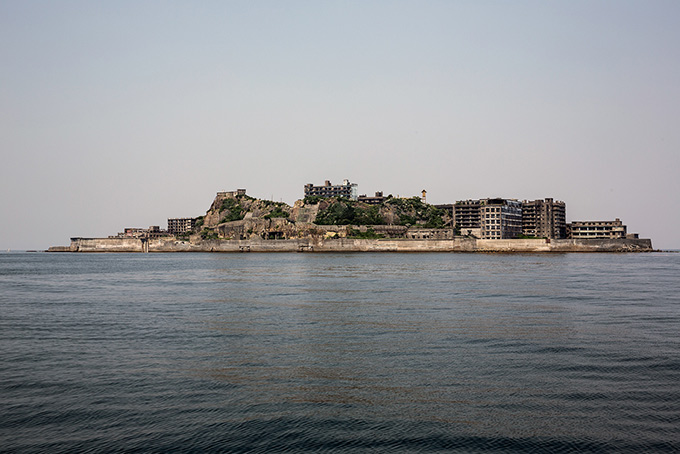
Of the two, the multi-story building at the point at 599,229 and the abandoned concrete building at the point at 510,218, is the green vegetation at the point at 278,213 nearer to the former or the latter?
the abandoned concrete building at the point at 510,218

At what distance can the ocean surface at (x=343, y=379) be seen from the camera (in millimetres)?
9086

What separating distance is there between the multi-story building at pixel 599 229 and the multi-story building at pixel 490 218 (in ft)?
54.8

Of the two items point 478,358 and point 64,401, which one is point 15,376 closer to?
point 64,401

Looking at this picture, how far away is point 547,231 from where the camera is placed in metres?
166

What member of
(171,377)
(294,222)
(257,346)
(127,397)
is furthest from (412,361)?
(294,222)

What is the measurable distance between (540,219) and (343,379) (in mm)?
167045

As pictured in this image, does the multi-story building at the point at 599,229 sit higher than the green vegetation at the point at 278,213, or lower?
lower

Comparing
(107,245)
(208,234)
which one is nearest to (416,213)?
(208,234)

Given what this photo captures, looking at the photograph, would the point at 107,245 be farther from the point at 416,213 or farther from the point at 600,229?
the point at 600,229

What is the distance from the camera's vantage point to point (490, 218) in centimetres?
15262

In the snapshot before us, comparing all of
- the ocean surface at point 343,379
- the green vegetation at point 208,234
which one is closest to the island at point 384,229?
the green vegetation at point 208,234

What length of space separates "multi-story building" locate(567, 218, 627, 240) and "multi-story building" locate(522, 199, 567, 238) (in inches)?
341

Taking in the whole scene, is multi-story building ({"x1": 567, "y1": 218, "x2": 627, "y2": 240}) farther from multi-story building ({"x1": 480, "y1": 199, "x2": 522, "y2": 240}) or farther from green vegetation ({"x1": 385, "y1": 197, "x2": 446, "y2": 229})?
green vegetation ({"x1": 385, "y1": 197, "x2": 446, "y2": 229})

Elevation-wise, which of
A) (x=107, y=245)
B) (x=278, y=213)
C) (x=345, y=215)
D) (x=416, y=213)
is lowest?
(x=107, y=245)
